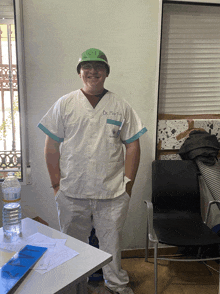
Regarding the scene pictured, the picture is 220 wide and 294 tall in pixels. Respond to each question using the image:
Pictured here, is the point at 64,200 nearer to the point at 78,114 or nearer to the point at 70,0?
the point at 78,114

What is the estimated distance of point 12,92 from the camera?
90.8 inches

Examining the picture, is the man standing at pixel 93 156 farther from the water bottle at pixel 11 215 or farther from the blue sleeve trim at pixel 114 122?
the water bottle at pixel 11 215

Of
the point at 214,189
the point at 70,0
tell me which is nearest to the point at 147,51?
the point at 70,0

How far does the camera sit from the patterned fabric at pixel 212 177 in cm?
219

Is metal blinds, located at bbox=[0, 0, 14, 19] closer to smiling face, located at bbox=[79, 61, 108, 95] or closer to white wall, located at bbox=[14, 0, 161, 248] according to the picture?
white wall, located at bbox=[14, 0, 161, 248]

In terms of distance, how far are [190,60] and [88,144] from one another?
1308mm

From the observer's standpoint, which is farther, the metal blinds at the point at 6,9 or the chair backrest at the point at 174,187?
the chair backrest at the point at 174,187

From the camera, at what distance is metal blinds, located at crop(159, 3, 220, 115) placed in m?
2.28

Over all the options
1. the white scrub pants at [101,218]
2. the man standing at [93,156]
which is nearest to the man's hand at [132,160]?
the man standing at [93,156]

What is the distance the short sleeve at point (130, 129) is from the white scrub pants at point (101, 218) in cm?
39

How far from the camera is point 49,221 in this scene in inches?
90.8

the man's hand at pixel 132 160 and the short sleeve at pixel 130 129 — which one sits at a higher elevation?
the short sleeve at pixel 130 129

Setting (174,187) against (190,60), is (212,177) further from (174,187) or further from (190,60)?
(190,60)

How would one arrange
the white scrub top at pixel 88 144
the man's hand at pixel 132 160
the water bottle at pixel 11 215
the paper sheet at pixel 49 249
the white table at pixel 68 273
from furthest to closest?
the man's hand at pixel 132 160
the white scrub top at pixel 88 144
the water bottle at pixel 11 215
the paper sheet at pixel 49 249
the white table at pixel 68 273
